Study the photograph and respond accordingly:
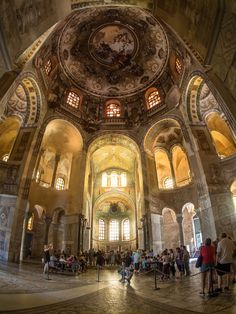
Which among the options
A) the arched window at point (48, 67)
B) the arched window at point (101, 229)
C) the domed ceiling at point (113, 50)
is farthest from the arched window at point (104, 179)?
the arched window at point (48, 67)

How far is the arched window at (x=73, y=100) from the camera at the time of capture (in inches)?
880

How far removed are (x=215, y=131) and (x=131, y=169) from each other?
39.3 feet

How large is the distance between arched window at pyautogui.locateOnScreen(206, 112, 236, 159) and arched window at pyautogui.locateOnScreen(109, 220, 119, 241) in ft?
53.7

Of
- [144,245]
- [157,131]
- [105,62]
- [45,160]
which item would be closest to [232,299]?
[144,245]

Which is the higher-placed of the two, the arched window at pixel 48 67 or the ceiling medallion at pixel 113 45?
the ceiling medallion at pixel 113 45

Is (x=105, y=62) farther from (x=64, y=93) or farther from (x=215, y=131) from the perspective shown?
(x=215, y=131)

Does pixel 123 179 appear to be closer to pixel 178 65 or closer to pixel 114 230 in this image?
pixel 114 230

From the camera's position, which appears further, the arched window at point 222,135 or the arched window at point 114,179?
the arched window at point 114,179

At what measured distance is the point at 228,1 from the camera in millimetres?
6082

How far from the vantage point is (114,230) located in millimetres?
30000

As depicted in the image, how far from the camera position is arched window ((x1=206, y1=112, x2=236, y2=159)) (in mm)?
18812

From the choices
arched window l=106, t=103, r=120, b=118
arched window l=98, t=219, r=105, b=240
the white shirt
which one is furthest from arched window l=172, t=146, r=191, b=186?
the white shirt

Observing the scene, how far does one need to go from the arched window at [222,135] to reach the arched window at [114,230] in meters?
16.4

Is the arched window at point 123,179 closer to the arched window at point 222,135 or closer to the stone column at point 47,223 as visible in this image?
the stone column at point 47,223
